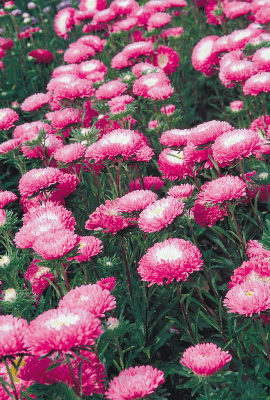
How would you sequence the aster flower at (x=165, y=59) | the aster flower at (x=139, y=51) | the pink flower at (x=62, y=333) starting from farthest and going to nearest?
the aster flower at (x=165, y=59)
the aster flower at (x=139, y=51)
the pink flower at (x=62, y=333)

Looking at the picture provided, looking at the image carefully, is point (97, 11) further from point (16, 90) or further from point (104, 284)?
point (104, 284)

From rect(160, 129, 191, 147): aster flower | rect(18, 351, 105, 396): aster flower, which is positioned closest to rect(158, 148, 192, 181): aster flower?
rect(160, 129, 191, 147): aster flower

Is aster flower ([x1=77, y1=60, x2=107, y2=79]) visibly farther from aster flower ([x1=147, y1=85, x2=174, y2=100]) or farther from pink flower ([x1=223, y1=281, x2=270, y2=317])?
pink flower ([x1=223, y1=281, x2=270, y2=317])

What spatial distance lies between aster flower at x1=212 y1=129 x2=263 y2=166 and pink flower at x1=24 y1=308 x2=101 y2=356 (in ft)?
3.44

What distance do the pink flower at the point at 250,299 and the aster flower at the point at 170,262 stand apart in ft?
0.55

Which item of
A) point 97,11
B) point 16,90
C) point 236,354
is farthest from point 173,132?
point 16,90

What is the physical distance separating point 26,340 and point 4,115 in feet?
7.81

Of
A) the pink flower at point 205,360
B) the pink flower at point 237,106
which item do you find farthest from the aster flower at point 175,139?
the pink flower at point 205,360

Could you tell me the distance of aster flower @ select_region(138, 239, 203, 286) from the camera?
146 centimetres

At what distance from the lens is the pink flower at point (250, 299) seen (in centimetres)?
133

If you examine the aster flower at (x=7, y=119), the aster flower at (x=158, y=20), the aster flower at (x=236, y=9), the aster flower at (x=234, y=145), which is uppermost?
the aster flower at (x=158, y=20)

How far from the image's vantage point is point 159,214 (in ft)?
5.65

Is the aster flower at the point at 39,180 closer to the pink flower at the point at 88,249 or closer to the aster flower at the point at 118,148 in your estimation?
the aster flower at the point at 118,148

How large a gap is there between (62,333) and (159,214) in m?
0.80
